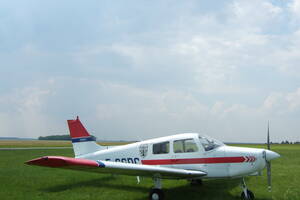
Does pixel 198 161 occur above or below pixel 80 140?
below

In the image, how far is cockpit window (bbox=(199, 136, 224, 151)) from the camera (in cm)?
902

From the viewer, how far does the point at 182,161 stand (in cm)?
923

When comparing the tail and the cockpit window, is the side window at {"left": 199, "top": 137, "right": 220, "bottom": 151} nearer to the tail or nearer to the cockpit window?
the cockpit window

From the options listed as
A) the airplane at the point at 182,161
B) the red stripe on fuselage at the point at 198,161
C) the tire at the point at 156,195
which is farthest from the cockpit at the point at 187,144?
the tire at the point at 156,195

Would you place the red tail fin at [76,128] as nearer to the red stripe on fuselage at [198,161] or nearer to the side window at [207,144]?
the red stripe on fuselage at [198,161]

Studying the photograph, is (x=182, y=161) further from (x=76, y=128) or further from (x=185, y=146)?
(x=76, y=128)

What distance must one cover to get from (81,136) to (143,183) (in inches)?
134

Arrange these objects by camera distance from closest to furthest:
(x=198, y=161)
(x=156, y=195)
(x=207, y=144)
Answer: (x=156, y=195) → (x=198, y=161) → (x=207, y=144)

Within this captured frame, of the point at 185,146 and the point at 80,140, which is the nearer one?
the point at 185,146

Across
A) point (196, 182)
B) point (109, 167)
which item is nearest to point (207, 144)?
point (196, 182)

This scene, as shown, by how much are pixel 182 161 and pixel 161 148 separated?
0.93 m

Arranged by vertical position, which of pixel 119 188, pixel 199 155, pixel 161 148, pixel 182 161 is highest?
pixel 161 148

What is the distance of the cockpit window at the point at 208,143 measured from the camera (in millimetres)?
9023

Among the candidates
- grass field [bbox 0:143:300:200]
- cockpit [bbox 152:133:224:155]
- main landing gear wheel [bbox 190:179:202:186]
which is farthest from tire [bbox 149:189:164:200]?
main landing gear wheel [bbox 190:179:202:186]
